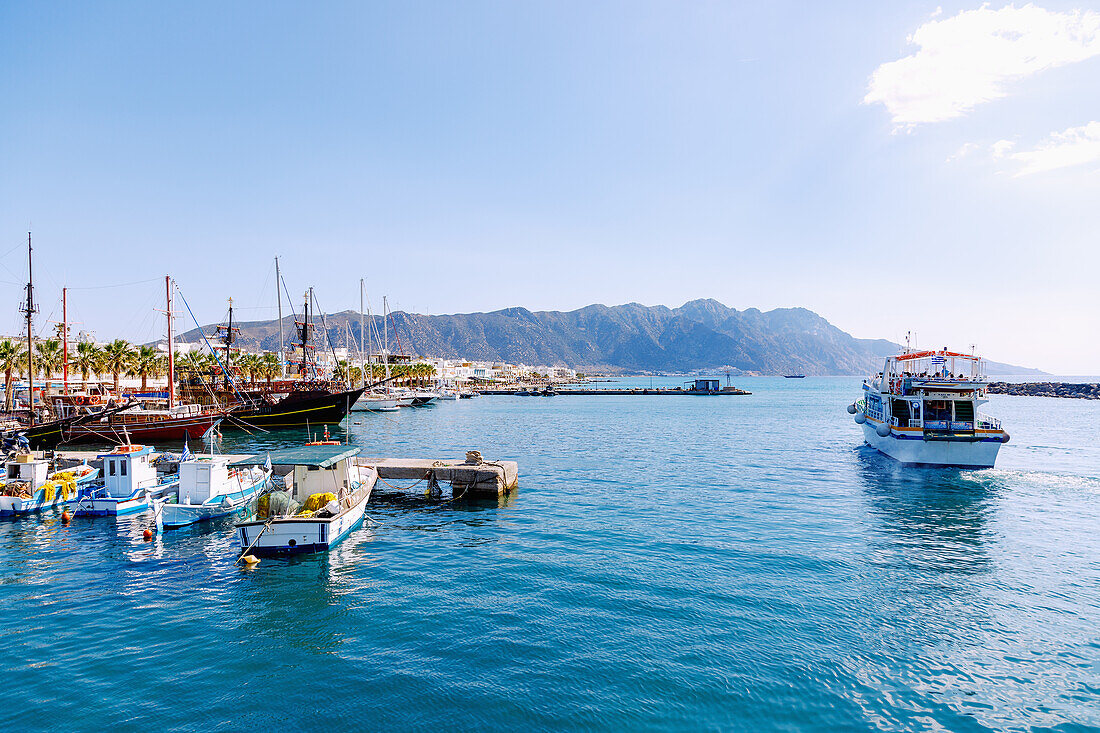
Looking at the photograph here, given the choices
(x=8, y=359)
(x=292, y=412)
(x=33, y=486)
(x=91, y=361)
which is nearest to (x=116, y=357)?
(x=91, y=361)

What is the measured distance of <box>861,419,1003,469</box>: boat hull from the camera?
38.7m

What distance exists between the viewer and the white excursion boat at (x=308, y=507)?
67.6ft

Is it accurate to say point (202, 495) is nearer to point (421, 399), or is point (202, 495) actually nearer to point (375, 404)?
point (375, 404)

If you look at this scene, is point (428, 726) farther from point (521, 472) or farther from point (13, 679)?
point (521, 472)

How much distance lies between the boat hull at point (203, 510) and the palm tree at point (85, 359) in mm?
59383

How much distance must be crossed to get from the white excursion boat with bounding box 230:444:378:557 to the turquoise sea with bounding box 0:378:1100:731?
76cm

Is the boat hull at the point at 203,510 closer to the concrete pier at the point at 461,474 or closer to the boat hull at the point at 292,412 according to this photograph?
the concrete pier at the point at 461,474

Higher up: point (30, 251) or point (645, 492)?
point (30, 251)

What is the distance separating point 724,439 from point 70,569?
182 ft

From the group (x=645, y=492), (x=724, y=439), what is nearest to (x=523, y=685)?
(x=645, y=492)

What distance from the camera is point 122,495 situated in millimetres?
27406

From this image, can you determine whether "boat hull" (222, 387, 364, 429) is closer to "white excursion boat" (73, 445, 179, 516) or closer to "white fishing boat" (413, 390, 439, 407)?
"white excursion boat" (73, 445, 179, 516)

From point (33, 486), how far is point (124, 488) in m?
4.55

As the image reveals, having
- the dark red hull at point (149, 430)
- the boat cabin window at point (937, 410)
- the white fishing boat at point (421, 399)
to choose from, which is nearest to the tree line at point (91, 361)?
the dark red hull at point (149, 430)
